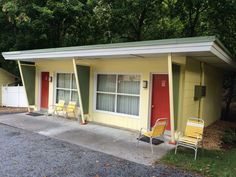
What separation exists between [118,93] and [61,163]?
13.0ft

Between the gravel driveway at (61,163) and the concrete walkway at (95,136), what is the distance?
36cm

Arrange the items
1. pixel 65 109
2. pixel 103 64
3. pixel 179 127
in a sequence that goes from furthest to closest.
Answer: pixel 65 109
pixel 103 64
pixel 179 127

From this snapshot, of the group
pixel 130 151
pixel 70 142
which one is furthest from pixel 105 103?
pixel 130 151

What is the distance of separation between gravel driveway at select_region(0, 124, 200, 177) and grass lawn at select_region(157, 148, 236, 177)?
0.38 meters

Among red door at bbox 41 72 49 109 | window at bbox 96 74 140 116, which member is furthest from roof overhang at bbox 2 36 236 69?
red door at bbox 41 72 49 109

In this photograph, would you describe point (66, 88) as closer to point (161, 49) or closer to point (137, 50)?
point (137, 50)

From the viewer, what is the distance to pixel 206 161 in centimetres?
495

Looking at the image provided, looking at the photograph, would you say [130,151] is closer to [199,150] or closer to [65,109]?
[199,150]

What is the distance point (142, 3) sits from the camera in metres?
12.0

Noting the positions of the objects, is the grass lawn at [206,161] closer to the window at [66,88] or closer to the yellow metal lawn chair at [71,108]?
the yellow metal lawn chair at [71,108]

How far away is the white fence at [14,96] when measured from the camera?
12.7 metres

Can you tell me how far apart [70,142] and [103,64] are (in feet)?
11.2

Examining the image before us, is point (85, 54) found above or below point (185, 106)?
above

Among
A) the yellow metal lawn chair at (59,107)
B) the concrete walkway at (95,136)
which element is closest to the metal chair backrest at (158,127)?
the concrete walkway at (95,136)
